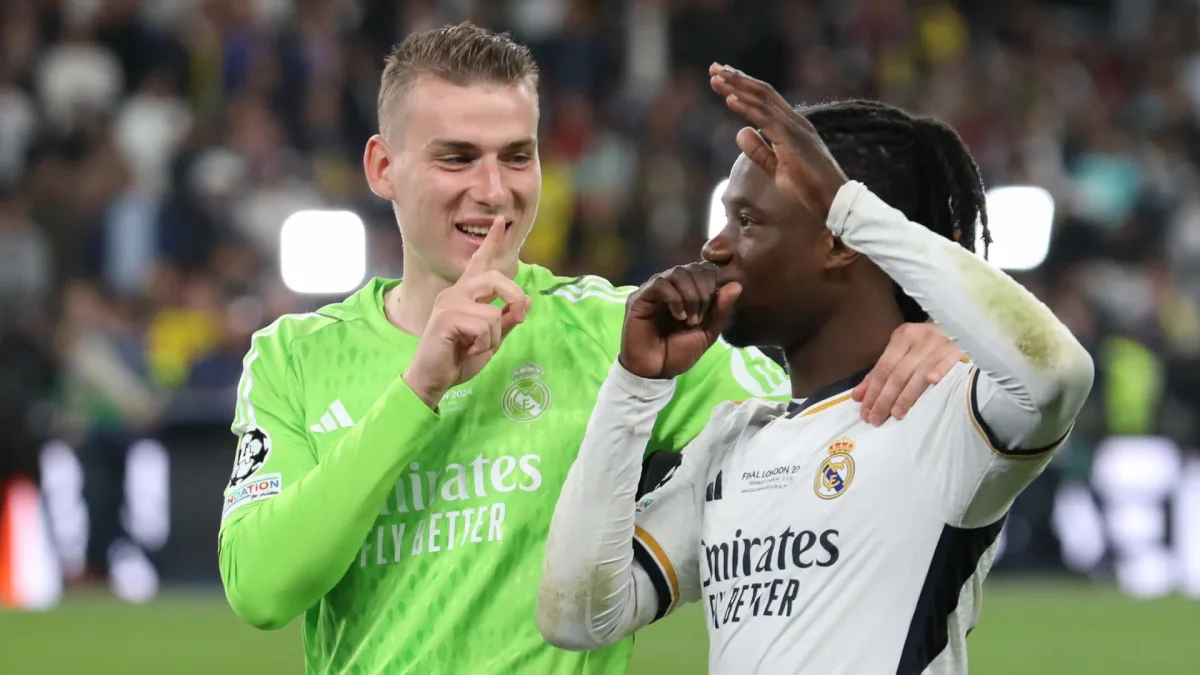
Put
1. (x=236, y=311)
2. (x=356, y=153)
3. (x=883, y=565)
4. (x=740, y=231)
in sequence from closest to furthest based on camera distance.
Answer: (x=883, y=565), (x=740, y=231), (x=236, y=311), (x=356, y=153)

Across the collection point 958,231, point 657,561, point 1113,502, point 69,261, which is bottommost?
point 1113,502

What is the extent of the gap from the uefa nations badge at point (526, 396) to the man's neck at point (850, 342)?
1.87ft

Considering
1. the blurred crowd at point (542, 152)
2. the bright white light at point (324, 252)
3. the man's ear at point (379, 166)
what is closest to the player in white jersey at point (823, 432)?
the man's ear at point (379, 166)

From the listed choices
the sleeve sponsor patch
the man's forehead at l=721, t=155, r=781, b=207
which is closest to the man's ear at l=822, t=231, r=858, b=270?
the man's forehead at l=721, t=155, r=781, b=207

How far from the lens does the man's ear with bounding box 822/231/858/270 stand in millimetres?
3084

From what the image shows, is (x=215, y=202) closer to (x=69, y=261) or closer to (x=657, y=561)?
(x=69, y=261)

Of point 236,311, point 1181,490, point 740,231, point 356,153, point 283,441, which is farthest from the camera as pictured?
point 356,153

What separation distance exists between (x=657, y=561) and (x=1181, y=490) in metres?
9.82

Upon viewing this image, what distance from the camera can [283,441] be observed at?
341 cm

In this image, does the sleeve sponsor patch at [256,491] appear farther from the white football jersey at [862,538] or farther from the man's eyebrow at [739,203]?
the man's eyebrow at [739,203]

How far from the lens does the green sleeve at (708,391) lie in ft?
11.3

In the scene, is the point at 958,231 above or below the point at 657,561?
above

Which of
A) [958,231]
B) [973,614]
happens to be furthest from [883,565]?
[958,231]

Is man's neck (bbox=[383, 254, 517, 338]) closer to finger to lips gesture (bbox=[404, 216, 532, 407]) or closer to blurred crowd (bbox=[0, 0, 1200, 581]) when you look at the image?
finger to lips gesture (bbox=[404, 216, 532, 407])
